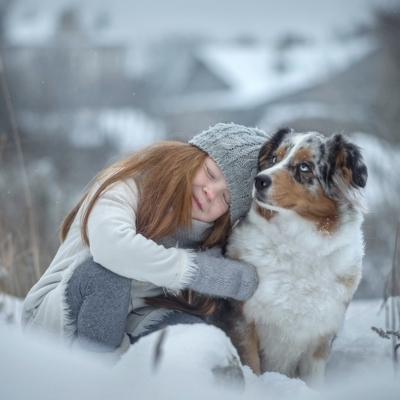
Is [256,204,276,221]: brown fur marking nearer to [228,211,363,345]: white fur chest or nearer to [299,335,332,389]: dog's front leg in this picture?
[228,211,363,345]: white fur chest

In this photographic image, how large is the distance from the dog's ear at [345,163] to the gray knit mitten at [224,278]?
0.62m

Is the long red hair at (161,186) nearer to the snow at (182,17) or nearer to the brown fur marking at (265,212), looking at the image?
the brown fur marking at (265,212)

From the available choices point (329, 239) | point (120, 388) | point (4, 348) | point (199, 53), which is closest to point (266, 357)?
point (329, 239)

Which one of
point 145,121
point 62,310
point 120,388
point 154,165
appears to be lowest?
point 145,121

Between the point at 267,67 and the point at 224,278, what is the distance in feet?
57.6

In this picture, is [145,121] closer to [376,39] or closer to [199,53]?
[376,39]

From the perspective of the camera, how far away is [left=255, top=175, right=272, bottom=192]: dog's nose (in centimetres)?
245

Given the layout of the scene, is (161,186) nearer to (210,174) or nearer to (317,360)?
(210,174)

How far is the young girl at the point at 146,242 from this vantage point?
238cm

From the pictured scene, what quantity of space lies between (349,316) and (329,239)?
3.03ft

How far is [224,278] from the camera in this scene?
2.48m

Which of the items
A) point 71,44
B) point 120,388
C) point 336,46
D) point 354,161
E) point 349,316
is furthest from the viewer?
point 71,44

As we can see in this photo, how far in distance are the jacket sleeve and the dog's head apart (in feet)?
1.69

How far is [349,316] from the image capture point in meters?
3.32
